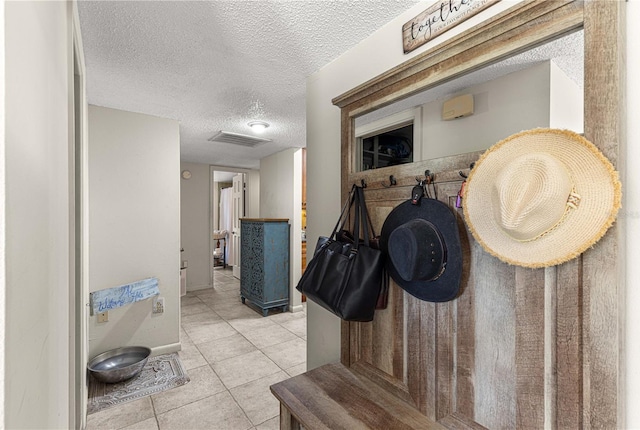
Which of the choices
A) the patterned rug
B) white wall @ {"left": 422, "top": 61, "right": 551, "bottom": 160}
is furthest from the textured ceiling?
the patterned rug

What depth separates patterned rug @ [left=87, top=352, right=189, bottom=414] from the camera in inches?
86.8

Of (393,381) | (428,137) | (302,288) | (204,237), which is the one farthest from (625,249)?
(204,237)

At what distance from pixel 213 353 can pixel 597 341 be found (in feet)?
9.79

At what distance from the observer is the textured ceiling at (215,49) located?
1385mm

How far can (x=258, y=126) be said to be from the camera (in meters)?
3.16

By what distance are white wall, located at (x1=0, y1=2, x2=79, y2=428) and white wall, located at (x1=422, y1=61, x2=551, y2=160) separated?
1.20 metres

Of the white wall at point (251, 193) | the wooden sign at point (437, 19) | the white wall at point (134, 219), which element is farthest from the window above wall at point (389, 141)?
the white wall at point (251, 193)

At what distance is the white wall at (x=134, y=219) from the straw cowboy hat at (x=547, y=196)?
2841 millimetres

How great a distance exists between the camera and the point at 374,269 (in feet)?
4.35

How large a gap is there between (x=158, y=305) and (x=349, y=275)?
2.37m

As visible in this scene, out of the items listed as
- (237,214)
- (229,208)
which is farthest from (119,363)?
(229,208)

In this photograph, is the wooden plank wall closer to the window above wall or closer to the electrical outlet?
the window above wall

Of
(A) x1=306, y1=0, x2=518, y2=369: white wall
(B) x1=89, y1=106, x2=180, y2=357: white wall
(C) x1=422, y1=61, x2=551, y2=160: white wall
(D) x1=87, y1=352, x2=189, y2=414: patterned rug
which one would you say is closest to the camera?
(C) x1=422, y1=61, x2=551, y2=160: white wall

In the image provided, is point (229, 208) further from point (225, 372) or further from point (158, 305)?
point (225, 372)
